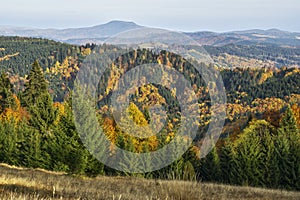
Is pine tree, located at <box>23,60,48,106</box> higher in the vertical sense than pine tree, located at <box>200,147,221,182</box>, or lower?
higher

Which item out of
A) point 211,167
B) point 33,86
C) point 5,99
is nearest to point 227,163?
point 211,167

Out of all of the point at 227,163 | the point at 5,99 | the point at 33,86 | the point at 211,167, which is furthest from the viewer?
the point at 33,86

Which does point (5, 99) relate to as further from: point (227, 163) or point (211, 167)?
point (227, 163)

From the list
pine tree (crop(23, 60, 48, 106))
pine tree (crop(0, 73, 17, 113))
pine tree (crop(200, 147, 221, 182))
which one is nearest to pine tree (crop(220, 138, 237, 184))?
pine tree (crop(200, 147, 221, 182))

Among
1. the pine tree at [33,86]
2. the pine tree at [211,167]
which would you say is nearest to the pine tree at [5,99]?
the pine tree at [33,86]

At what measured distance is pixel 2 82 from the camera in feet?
207

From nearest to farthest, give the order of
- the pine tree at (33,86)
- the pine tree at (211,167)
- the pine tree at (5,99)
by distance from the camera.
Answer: the pine tree at (211,167) < the pine tree at (5,99) < the pine tree at (33,86)

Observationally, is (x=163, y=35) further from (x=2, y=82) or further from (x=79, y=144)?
(x=2, y=82)

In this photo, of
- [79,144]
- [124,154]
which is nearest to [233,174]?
[124,154]

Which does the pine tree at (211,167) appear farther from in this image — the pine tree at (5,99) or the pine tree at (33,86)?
the pine tree at (5,99)

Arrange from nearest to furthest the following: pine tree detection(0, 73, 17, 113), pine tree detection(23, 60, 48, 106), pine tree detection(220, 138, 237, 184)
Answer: pine tree detection(220, 138, 237, 184) < pine tree detection(0, 73, 17, 113) < pine tree detection(23, 60, 48, 106)

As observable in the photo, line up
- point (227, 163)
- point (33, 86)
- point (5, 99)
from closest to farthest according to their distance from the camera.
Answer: point (227, 163), point (5, 99), point (33, 86)

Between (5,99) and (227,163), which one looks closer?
(227,163)

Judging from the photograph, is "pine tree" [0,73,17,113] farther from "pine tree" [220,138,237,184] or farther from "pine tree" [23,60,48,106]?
"pine tree" [220,138,237,184]
